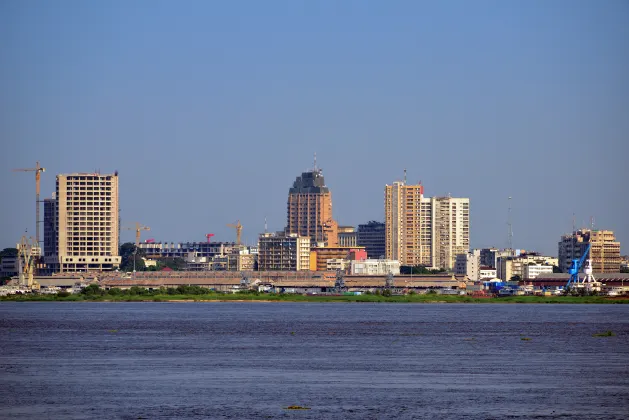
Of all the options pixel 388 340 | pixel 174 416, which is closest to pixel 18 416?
pixel 174 416

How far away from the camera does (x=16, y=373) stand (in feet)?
211

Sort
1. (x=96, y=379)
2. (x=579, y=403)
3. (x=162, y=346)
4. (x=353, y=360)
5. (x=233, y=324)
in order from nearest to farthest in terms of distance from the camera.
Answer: (x=579, y=403) < (x=96, y=379) < (x=353, y=360) < (x=162, y=346) < (x=233, y=324)

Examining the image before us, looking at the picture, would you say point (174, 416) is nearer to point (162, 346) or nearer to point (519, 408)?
point (519, 408)

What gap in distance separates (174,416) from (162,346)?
3985cm

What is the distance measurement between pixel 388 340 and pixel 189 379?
37045mm

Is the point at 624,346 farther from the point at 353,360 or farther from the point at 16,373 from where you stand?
the point at 16,373


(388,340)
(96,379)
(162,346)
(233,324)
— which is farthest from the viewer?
(233,324)

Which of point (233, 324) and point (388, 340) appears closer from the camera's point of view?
point (388, 340)

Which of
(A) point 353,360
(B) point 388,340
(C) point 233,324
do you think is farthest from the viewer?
(C) point 233,324

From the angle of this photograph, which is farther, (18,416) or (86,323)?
(86,323)

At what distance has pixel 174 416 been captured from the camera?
47875 mm

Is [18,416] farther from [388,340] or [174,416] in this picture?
[388,340]

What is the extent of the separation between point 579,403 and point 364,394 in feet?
31.6

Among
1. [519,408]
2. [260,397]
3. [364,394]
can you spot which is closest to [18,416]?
[260,397]
